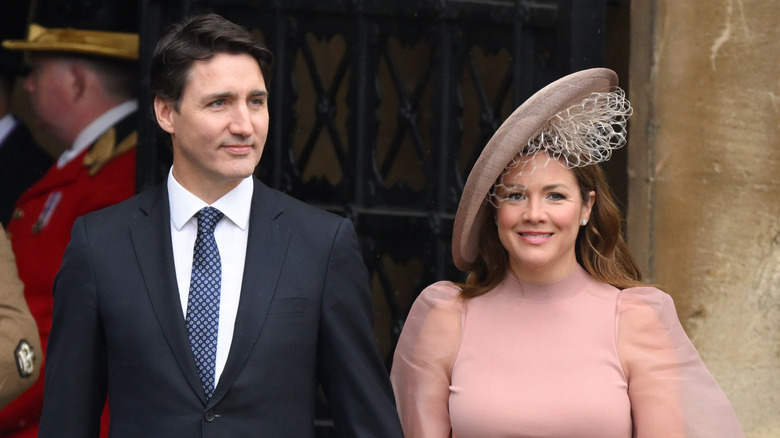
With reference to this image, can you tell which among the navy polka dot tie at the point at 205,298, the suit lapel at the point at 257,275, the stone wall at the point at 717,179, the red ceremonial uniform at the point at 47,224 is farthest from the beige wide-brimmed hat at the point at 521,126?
the red ceremonial uniform at the point at 47,224

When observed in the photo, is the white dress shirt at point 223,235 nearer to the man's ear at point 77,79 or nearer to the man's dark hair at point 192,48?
the man's dark hair at point 192,48

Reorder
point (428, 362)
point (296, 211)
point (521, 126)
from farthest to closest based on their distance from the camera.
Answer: point (428, 362) → point (521, 126) → point (296, 211)

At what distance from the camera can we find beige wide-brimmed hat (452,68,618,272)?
3160 mm

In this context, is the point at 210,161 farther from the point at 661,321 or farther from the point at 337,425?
the point at 661,321

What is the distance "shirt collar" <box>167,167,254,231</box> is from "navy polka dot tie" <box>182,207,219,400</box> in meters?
0.02

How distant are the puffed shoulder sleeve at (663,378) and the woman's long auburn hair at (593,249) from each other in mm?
114

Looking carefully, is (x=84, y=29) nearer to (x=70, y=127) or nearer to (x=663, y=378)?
(x=70, y=127)

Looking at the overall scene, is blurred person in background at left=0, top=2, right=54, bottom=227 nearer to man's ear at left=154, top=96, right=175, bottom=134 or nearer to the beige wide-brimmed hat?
man's ear at left=154, top=96, right=175, bottom=134

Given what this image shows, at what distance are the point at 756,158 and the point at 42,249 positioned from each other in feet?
8.13

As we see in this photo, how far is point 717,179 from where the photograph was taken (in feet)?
14.1

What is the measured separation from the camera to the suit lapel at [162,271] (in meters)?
2.82

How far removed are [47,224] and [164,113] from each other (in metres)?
1.89

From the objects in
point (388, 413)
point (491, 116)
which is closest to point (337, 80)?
point (491, 116)

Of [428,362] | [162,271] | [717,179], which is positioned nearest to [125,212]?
[162,271]
